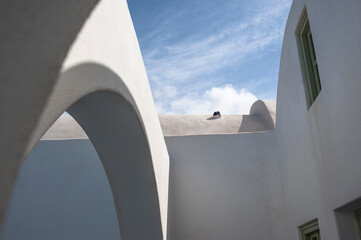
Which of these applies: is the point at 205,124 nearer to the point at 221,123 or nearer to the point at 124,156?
the point at 221,123

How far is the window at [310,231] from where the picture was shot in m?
5.05

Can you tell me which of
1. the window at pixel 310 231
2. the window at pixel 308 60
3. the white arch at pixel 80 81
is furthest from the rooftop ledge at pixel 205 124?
the white arch at pixel 80 81

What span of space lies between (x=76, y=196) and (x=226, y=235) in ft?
9.34

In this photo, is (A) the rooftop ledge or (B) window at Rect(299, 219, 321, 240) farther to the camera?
(A) the rooftop ledge

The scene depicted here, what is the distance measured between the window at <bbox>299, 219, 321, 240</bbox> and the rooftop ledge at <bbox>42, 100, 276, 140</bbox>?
9.57ft

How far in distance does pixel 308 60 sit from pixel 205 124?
3.84 meters

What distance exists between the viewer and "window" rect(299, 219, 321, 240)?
5.05 metres

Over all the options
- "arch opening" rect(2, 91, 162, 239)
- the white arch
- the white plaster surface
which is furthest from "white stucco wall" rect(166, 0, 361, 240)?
the white arch

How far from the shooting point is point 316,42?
4430mm

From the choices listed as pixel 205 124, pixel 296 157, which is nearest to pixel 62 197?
pixel 205 124

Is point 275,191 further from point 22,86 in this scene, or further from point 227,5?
point 22,86

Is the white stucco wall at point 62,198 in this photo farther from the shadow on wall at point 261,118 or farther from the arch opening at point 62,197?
the shadow on wall at point 261,118

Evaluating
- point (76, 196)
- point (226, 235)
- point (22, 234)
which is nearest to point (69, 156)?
point (76, 196)

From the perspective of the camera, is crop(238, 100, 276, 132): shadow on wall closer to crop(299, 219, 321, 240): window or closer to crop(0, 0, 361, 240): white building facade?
crop(0, 0, 361, 240): white building facade
